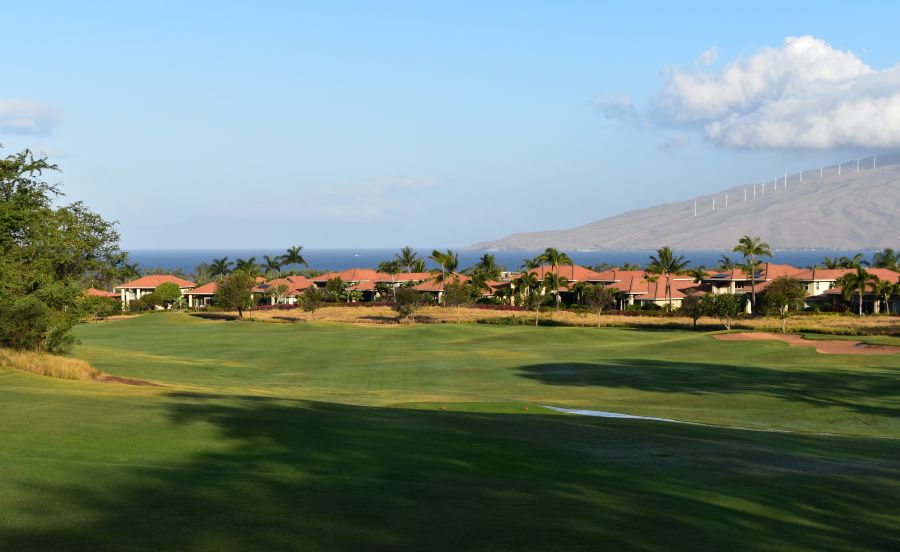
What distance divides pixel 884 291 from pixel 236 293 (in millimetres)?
81670

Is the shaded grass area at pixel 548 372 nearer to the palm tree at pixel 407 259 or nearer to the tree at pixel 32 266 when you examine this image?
the tree at pixel 32 266

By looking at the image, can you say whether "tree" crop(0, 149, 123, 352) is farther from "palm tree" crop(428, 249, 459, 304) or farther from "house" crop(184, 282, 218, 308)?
"house" crop(184, 282, 218, 308)

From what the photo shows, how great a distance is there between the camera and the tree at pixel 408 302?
347 ft

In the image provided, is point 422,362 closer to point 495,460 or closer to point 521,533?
point 495,460

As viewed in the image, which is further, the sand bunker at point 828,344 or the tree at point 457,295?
the tree at point 457,295

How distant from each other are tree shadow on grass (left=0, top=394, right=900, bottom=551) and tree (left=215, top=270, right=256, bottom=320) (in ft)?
301

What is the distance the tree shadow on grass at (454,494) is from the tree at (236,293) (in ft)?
301

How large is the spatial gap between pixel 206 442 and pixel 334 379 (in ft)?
98.6

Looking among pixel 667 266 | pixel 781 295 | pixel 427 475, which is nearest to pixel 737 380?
pixel 427 475

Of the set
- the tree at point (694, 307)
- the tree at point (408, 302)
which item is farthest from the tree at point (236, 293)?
the tree at point (694, 307)

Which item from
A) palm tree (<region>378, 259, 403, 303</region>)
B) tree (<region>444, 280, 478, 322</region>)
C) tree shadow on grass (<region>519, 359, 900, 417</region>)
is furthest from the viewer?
palm tree (<region>378, 259, 403, 303</region>)

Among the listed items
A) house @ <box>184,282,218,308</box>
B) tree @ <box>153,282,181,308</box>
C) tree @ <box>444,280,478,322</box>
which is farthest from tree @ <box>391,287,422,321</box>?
house @ <box>184,282,218,308</box>

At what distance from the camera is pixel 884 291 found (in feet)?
382

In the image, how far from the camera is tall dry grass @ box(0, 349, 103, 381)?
100 feet
